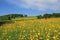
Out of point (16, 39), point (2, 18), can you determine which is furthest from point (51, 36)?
point (2, 18)

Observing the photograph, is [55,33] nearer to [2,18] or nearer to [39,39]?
[39,39]

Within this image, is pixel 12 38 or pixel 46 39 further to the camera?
pixel 12 38

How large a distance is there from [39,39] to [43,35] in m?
0.33

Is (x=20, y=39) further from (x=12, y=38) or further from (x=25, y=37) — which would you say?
(x=12, y=38)

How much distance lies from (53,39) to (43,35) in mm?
625

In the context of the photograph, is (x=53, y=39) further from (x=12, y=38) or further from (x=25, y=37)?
(x=12, y=38)

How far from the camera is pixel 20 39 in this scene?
7.14m

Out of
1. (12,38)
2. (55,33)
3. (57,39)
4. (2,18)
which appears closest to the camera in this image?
(57,39)

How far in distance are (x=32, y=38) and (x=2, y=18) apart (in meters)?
38.5

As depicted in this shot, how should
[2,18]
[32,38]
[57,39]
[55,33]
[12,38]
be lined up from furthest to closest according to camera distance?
[2,18], [12,38], [55,33], [32,38], [57,39]

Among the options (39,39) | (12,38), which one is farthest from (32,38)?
(12,38)

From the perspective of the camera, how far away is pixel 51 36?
7.04 meters

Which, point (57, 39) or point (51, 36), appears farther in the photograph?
point (51, 36)

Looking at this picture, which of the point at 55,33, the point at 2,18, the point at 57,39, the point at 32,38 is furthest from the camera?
the point at 2,18
